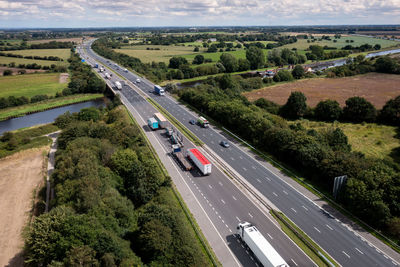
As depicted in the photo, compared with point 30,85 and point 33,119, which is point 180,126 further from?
point 30,85

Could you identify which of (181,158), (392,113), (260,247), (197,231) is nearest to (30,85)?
(181,158)

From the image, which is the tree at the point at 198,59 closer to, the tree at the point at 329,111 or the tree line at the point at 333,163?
the tree line at the point at 333,163

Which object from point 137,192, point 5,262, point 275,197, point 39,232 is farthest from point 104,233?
point 275,197

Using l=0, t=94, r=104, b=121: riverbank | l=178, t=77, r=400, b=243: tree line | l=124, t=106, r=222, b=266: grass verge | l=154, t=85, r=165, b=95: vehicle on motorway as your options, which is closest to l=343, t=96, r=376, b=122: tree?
l=178, t=77, r=400, b=243: tree line

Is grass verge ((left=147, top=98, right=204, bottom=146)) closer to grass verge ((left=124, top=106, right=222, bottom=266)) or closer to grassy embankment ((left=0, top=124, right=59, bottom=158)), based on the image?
grass verge ((left=124, top=106, right=222, bottom=266))

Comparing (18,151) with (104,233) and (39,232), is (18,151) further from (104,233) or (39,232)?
(104,233)

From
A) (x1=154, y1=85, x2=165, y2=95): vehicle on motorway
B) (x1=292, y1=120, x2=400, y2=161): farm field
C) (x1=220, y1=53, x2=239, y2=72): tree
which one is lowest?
(x1=292, y1=120, x2=400, y2=161): farm field
